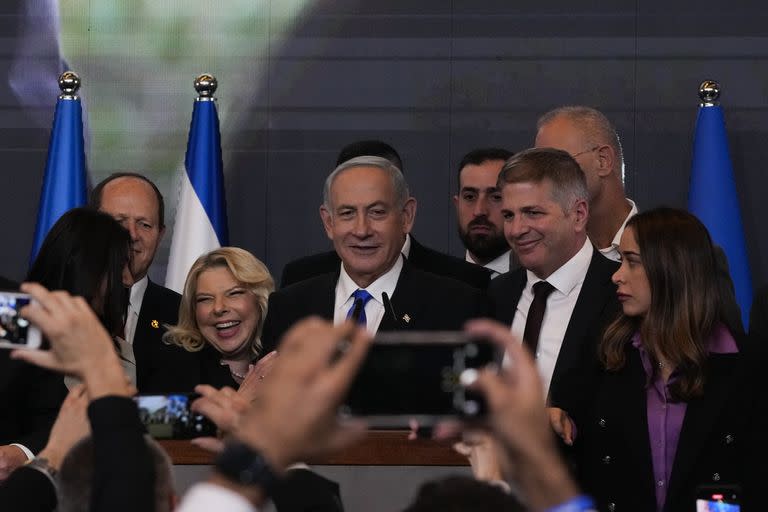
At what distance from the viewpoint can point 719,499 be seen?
3.30 meters

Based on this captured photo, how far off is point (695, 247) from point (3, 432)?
184 cm

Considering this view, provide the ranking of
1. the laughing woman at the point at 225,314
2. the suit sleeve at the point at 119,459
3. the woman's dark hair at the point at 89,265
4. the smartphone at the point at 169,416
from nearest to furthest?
the suit sleeve at the point at 119,459
the smartphone at the point at 169,416
the woman's dark hair at the point at 89,265
the laughing woman at the point at 225,314

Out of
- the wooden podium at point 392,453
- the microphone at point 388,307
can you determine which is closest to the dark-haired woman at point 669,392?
the wooden podium at point 392,453

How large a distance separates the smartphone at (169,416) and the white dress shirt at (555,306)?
1.31 metres

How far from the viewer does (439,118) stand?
22.8 feet

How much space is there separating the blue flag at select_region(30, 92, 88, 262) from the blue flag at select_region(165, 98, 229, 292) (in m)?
0.46

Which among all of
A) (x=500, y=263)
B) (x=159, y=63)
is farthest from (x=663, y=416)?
(x=159, y=63)

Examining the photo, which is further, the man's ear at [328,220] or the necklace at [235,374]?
the necklace at [235,374]

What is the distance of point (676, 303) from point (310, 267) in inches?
74.8

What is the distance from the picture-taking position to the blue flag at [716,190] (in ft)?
20.5

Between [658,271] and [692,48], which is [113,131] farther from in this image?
[658,271]

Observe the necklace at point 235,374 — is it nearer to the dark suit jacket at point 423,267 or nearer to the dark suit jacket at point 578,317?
the dark suit jacket at point 423,267

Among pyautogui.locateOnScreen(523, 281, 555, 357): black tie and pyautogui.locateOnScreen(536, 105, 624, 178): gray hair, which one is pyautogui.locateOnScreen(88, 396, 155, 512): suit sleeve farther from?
pyautogui.locateOnScreen(536, 105, 624, 178): gray hair

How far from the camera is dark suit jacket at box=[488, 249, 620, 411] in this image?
13.1 ft
